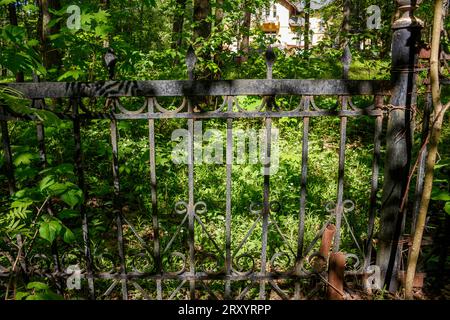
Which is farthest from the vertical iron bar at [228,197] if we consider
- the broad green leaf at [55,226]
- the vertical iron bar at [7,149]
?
the vertical iron bar at [7,149]

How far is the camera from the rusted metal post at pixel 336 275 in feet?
8.20

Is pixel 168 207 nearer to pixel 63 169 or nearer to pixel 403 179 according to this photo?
pixel 63 169

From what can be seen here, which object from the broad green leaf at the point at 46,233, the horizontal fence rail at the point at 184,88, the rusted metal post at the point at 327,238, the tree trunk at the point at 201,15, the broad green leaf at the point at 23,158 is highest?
the tree trunk at the point at 201,15

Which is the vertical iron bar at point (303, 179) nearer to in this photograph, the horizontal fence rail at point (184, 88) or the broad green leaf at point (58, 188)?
the horizontal fence rail at point (184, 88)

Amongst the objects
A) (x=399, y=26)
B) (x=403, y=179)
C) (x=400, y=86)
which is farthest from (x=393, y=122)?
(x=399, y=26)

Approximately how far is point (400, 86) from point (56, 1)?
7789mm

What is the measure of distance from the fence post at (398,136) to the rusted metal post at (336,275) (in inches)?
15.3

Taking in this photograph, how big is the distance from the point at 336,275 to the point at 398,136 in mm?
1110

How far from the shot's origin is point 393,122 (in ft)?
8.09

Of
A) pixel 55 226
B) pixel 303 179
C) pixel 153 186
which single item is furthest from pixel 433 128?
pixel 55 226

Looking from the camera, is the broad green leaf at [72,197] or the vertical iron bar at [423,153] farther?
the vertical iron bar at [423,153]

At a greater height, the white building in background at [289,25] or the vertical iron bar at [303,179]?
the white building in background at [289,25]

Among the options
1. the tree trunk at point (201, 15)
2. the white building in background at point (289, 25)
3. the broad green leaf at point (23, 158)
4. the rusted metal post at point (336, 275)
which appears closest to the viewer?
the broad green leaf at point (23, 158)

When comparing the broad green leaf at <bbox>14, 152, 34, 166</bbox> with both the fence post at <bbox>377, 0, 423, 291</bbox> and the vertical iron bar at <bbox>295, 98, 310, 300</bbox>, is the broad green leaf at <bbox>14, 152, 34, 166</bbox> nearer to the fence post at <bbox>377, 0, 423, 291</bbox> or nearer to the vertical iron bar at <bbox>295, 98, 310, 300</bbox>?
the vertical iron bar at <bbox>295, 98, 310, 300</bbox>
